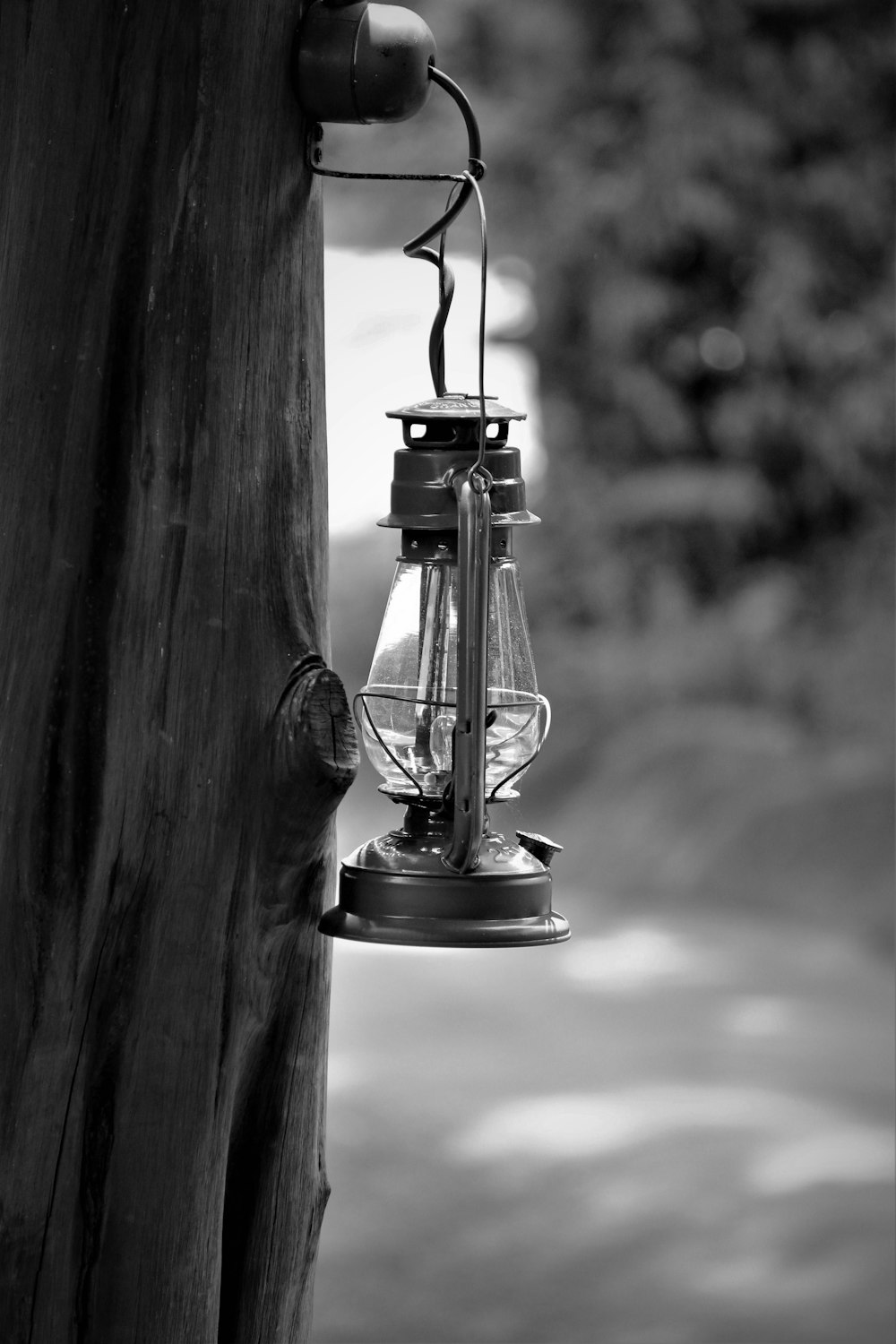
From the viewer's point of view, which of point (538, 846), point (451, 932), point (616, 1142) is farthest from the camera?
point (616, 1142)

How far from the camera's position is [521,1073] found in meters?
3.54

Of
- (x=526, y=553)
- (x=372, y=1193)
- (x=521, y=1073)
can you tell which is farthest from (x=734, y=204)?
(x=372, y=1193)

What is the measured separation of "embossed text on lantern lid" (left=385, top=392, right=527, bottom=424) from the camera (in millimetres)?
974

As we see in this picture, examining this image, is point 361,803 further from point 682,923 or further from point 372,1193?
point 372,1193

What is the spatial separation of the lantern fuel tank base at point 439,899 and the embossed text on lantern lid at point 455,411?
0.25 meters

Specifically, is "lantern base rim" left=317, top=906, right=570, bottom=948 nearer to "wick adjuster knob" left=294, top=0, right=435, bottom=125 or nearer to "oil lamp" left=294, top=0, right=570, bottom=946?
"oil lamp" left=294, top=0, right=570, bottom=946

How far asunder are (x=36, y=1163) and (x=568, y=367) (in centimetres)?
560

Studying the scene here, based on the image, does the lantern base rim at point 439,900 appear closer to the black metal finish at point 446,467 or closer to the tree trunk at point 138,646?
the tree trunk at point 138,646

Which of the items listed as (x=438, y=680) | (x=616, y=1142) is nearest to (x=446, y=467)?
(x=438, y=680)

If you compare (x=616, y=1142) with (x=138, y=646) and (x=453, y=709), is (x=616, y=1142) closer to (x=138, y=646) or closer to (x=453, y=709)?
(x=453, y=709)

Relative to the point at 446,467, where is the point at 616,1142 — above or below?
below

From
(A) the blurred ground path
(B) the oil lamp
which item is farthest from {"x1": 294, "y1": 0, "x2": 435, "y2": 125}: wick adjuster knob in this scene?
(A) the blurred ground path

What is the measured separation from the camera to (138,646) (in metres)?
0.95

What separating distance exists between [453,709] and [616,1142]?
2347mm
